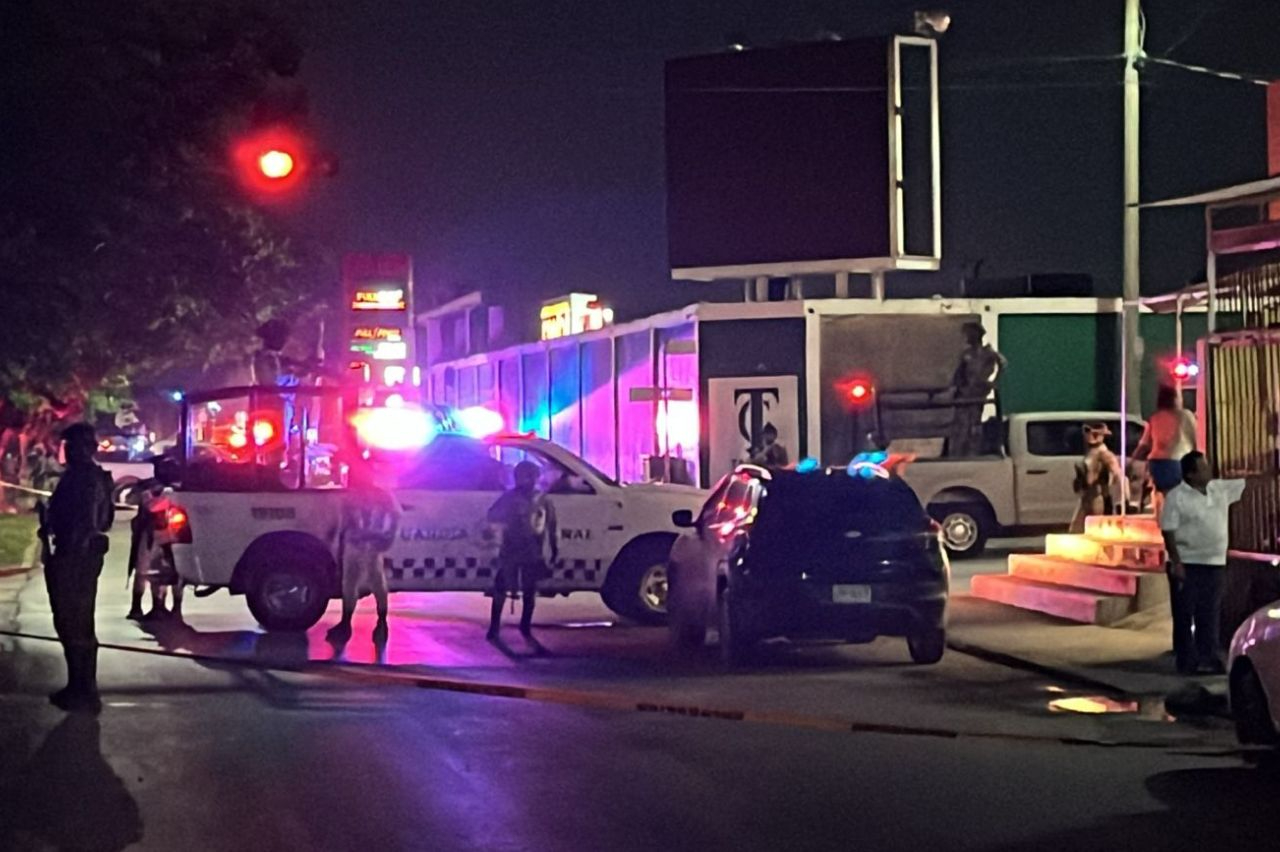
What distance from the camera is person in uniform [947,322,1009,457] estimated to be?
27.6m

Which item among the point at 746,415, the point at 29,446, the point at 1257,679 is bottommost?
the point at 1257,679

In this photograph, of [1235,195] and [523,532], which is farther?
[523,532]

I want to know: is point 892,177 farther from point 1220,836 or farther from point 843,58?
point 1220,836

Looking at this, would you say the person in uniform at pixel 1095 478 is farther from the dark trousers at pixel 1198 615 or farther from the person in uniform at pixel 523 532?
the person in uniform at pixel 523 532

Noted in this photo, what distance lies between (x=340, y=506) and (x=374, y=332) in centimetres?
2056

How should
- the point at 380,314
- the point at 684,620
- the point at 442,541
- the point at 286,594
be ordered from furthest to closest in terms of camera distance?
the point at 380,314, the point at 442,541, the point at 286,594, the point at 684,620

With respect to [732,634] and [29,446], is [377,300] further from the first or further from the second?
[732,634]

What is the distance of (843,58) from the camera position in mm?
30625

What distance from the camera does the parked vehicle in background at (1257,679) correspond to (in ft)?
32.9

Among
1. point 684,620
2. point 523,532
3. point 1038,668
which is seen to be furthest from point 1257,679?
point 523,532

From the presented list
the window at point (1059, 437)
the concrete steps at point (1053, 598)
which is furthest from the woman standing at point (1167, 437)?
the window at point (1059, 437)

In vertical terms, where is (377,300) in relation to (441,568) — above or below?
above

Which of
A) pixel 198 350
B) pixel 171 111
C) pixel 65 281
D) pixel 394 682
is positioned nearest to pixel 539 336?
pixel 198 350

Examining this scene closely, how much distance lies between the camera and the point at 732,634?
47.0 feet
